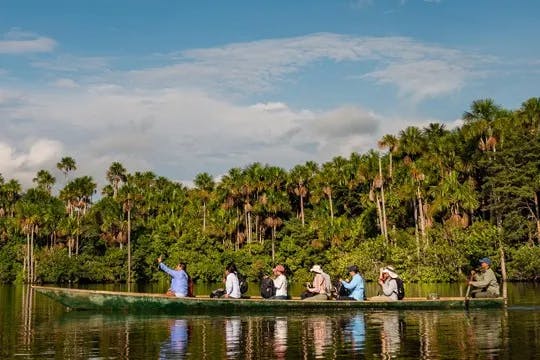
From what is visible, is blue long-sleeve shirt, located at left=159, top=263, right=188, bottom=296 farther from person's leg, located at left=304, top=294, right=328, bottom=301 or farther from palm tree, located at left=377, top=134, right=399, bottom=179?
palm tree, located at left=377, top=134, right=399, bottom=179

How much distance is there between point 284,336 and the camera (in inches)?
675

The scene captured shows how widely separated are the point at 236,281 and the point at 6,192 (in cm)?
7372

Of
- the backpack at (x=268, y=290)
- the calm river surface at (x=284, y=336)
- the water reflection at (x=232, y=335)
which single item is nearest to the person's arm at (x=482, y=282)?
the calm river surface at (x=284, y=336)

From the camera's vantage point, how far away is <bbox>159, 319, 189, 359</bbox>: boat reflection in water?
14.1 meters

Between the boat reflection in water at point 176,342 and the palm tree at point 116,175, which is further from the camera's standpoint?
the palm tree at point 116,175

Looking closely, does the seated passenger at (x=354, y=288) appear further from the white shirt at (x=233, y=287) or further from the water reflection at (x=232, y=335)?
the water reflection at (x=232, y=335)

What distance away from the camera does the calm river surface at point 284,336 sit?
14148 millimetres

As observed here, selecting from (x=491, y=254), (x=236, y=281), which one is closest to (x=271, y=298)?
(x=236, y=281)

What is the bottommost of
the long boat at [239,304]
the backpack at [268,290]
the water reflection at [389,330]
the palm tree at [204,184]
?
the water reflection at [389,330]

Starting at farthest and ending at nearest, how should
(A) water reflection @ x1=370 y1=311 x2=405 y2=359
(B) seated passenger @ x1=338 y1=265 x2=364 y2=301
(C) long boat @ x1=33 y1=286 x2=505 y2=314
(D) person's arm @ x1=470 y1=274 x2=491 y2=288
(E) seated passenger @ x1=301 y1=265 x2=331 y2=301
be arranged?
(E) seated passenger @ x1=301 y1=265 x2=331 y2=301
(B) seated passenger @ x1=338 y1=265 x2=364 y2=301
(D) person's arm @ x1=470 y1=274 x2=491 y2=288
(C) long boat @ x1=33 y1=286 x2=505 y2=314
(A) water reflection @ x1=370 y1=311 x2=405 y2=359

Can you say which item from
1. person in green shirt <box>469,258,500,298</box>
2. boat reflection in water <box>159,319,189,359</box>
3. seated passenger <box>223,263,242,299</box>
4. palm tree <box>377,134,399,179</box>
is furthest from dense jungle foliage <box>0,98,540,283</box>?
boat reflection in water <box>159,319,189,359</box>

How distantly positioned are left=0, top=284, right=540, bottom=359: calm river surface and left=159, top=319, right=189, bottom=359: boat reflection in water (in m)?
0.02

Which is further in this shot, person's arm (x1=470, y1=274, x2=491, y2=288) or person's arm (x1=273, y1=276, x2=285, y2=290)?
person's arm (x1=273, y1=276, x2=285, y2=290)

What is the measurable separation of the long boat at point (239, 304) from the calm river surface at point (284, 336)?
0.43 metres
